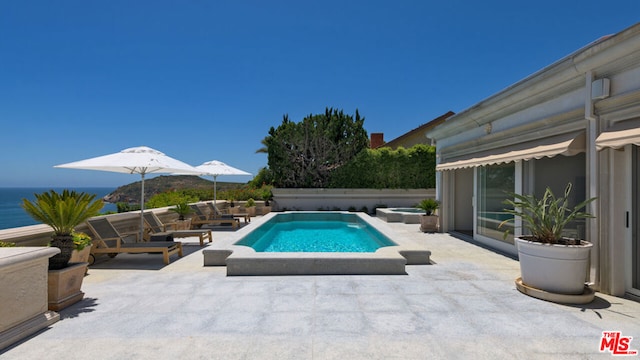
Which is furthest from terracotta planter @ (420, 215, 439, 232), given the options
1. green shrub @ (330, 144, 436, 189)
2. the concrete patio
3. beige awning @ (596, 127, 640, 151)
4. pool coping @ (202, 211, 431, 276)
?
green shrub @ (330, 144, 436, 189)

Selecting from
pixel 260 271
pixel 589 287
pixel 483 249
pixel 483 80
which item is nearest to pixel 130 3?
pixel 260 271

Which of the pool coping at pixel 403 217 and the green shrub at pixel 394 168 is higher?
the green shrub at pixel 394 168

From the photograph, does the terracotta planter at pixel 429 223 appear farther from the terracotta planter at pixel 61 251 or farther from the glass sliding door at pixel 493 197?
the terracotta planter at pixel 61 251

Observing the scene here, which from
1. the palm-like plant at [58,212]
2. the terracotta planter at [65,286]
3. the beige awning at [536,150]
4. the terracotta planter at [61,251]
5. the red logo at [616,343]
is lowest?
the red logo at [616,343]

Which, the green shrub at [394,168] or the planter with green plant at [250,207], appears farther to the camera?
the green shrub at [394,168]

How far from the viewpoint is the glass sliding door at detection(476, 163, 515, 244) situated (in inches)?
362

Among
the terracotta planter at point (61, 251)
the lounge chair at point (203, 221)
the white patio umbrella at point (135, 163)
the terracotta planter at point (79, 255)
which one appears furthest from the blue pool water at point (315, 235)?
the terracotta planter at point (61, 251)

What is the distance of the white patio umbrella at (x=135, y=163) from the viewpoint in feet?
26.2

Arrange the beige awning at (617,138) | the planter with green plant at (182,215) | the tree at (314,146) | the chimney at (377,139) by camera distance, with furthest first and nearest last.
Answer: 1. the chimney at (377,139)
2. the tree at (314,146)
3. the planter with green plant at (182,215)
4. the beige awning at (617,138)

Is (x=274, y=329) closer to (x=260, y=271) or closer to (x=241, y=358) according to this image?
(x=241, y=358)

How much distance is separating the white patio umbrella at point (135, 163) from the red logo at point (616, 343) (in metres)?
9.49

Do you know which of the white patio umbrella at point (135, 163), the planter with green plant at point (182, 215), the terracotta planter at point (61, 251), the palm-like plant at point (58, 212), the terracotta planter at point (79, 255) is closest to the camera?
the terracotta planter at point (61, 251)

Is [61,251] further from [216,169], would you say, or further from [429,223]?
[429,223]

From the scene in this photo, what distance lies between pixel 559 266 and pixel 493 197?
5.23 metres
